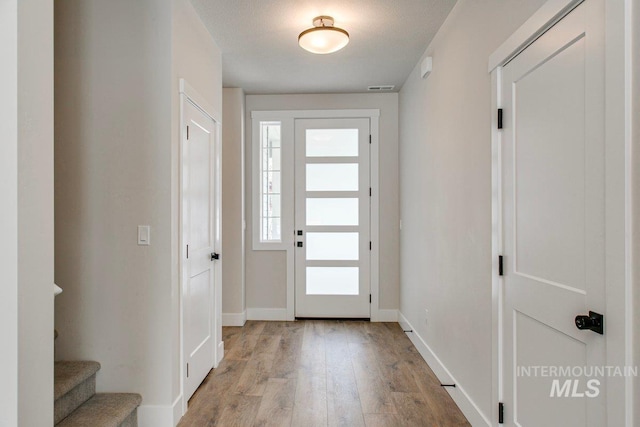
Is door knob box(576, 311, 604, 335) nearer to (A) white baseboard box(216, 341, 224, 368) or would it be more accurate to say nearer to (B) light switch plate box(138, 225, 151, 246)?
(B) light switch plate box(138, 225, 151, 246)

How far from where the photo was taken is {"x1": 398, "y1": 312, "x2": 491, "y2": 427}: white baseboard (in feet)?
7.15

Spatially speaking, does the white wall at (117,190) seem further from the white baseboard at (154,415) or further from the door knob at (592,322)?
the door knob at (592,322)

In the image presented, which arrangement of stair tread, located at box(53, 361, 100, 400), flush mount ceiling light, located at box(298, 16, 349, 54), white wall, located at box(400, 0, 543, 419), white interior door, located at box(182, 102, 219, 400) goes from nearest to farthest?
1. stair tread, located at box(53, 361, 100, 400)
2. white wall, located at box(400, 0, 543, 419)
3. white interior door, located at box(182, 102, 219, 400)
4. flush mount ceiling light, located at box(298, 16, 349, 54)

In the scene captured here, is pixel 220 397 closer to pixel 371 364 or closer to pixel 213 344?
pixel 213 344

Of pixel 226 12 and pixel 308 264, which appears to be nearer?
pixel 226 12

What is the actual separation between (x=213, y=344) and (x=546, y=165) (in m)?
2.67

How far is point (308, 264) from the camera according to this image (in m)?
4.53

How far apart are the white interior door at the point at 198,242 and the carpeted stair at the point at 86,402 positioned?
399mm

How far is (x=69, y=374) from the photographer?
2053 mm

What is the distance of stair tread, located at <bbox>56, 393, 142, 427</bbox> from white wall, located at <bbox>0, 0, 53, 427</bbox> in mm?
832

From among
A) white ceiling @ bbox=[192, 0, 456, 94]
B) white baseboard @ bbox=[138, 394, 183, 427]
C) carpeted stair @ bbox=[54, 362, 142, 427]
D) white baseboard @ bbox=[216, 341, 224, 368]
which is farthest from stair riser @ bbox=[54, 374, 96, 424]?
white ceiling @ bbox=[192, 0, 456, 94]

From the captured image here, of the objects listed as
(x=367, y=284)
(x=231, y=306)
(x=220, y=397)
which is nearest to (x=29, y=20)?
(x=220, y=397)

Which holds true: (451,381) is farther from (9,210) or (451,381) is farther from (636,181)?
(9,210)

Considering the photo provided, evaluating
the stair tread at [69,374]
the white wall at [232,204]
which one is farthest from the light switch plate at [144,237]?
the white wall at [232,204]
